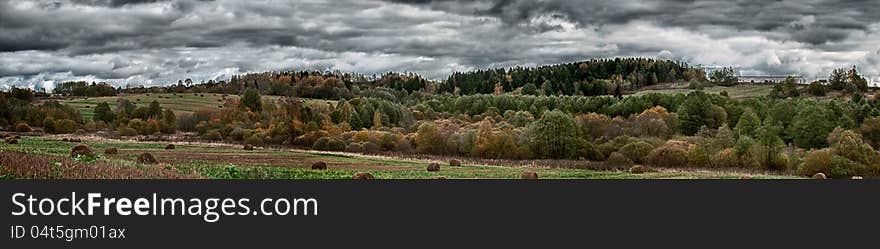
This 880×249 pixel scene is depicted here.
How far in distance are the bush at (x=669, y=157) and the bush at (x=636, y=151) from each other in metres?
1.10

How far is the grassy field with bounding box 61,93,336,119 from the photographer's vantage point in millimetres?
100137

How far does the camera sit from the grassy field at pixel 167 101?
329 feet

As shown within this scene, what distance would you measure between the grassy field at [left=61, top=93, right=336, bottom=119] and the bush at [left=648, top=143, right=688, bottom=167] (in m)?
62.5

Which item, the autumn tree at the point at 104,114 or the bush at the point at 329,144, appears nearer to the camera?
the bush at the point at 329,144

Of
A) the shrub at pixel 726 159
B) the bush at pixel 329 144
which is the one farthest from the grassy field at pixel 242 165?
the shrub at pixel 726 159

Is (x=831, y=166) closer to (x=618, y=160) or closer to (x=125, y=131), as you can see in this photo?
(x=618, y=160)

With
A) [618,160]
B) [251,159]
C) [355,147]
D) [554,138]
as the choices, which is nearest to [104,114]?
[355,147]

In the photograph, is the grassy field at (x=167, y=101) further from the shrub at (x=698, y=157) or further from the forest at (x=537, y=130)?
the shrub at (x=698, y=157)

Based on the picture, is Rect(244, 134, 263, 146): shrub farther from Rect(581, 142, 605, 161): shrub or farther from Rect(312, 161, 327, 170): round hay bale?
Rect(581, 142, 605, 161): shrub

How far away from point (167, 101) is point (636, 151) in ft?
244

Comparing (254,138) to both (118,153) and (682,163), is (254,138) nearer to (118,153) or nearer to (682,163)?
(118,153)

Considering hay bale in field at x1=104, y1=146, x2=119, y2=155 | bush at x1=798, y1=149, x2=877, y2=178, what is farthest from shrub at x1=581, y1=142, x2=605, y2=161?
hay bale in field at x1=104, y1=146, x2=119, y2=155

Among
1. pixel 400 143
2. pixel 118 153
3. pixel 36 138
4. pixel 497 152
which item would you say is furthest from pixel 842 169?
pixel 36 138

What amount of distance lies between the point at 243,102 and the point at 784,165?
83.6 m
